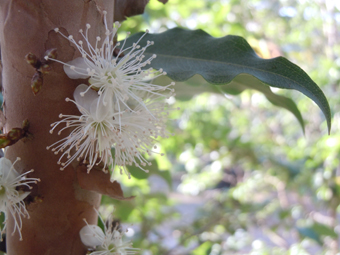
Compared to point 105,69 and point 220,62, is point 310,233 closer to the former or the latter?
point 220,62

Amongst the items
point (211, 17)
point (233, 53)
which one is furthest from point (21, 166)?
point (211, 17)

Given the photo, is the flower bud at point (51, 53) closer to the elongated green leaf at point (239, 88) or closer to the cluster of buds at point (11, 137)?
the cluster of buds at point (11, 137)

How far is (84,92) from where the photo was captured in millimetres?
455

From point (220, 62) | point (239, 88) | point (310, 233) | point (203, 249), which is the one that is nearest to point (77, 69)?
point (220, 62)

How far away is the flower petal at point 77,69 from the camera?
17.8 inches

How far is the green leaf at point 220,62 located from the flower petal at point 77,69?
17 cm

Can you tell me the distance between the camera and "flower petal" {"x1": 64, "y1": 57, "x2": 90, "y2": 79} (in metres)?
0.45

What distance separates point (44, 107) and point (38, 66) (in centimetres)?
6

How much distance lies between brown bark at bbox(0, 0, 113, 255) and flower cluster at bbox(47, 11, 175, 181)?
0.02 m

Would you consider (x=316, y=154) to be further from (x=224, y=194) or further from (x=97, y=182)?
(x=97, y=182)

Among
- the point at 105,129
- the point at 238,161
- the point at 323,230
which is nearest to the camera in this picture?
the point at 105,129

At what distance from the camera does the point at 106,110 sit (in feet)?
1.67

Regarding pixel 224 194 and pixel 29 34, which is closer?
pixel 29 34

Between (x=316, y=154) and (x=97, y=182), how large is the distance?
1.89 metres
